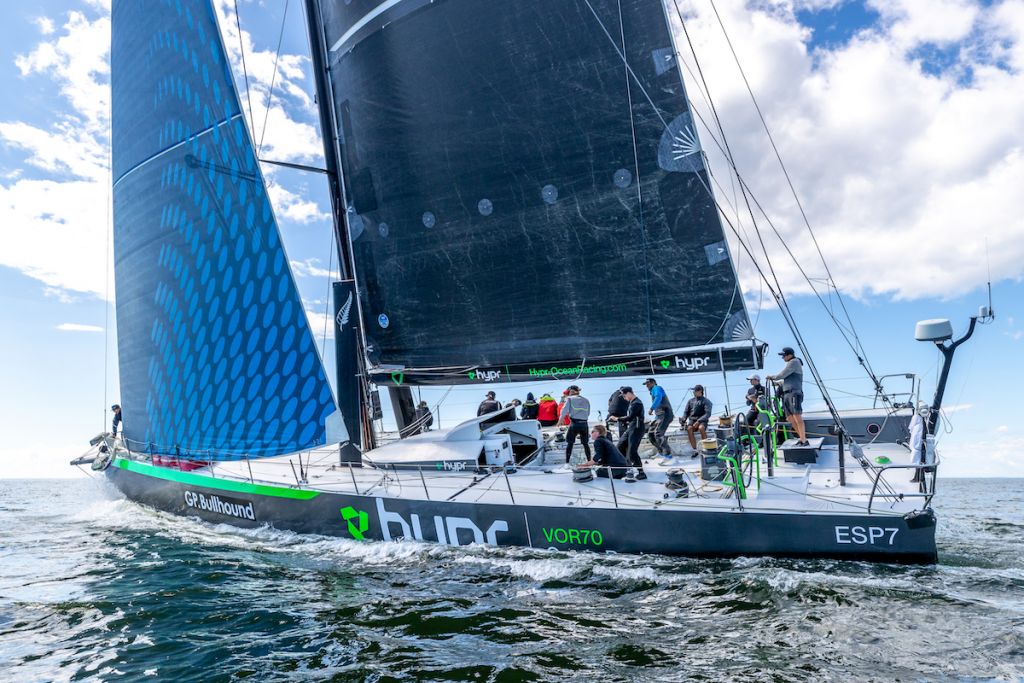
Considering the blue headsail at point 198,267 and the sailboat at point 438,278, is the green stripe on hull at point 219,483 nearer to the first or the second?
the sailboat at point 438,278

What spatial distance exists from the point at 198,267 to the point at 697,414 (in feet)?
25.0

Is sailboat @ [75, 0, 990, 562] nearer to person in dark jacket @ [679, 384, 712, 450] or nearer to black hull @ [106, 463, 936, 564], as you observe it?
black hull @ [106, 463, 936, 564]

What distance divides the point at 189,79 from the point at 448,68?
12.8ft

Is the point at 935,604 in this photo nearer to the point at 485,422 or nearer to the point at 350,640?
the point at 350,640

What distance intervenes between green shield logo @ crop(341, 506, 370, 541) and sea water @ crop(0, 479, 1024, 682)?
22 cm

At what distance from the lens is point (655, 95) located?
7.77m

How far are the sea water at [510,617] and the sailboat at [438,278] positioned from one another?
0.75m

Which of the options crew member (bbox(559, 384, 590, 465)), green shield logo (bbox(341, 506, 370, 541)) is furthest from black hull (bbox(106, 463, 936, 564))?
crew member (bbox(559, 384, 590, 465))

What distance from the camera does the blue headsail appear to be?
8.23 meters

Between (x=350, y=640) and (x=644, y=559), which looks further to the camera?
(x=644, y=559)

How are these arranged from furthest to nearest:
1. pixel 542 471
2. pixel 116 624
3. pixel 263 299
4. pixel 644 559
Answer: pixel 263 299, pixel 542 471, pixel 644 559, pixel 116 624

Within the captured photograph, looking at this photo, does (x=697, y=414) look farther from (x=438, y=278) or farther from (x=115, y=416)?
(x=115, y=416)

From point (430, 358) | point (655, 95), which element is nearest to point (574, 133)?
point (655, 95)

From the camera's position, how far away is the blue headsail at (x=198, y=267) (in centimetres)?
823
